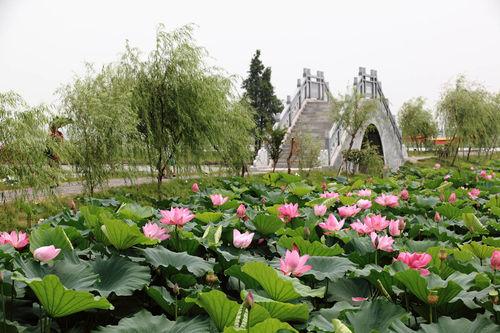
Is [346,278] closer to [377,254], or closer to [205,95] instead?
[377,254]

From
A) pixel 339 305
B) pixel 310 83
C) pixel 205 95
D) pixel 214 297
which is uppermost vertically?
pixel 310 83

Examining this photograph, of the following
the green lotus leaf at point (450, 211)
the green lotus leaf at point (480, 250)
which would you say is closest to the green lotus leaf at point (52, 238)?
the green lotus leaf at point (480, 250)

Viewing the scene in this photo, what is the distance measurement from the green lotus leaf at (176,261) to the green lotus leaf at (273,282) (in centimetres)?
32

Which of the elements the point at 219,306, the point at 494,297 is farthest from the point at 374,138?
the point at 219,306

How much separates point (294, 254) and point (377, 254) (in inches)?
24.5

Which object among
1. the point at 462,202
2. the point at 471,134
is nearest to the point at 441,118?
the point at 471,134

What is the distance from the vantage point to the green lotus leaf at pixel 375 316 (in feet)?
4.97

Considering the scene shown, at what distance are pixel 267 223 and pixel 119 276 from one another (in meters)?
0.96

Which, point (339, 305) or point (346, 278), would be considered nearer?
Result: point (339, 305)

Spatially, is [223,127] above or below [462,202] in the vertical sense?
above

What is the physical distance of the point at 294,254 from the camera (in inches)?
69.2

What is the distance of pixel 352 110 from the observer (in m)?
19.8

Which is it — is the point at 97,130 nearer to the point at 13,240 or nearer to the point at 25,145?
the point at 25,145

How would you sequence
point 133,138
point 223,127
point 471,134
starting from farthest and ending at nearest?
point 471,134 → point 223,127 → point 133,138
